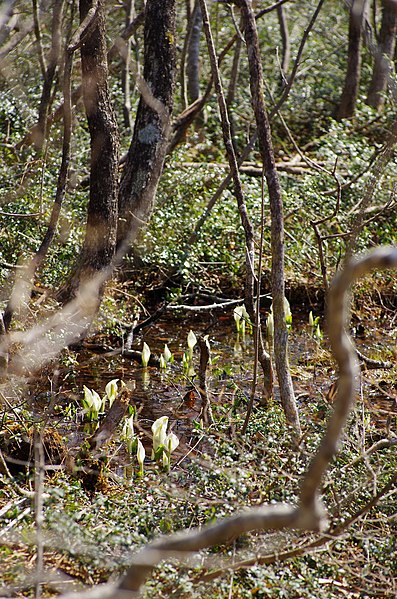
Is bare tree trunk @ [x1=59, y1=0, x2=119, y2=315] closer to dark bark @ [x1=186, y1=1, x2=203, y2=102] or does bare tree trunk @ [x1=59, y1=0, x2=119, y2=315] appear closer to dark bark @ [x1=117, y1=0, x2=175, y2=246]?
dark bark @ [x1=117, y1=0, x2=175, y2=246]

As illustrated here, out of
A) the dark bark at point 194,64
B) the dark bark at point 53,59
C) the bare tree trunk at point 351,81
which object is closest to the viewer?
the dark bark at point 53,59

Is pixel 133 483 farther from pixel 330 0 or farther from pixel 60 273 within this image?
pixel 330 0

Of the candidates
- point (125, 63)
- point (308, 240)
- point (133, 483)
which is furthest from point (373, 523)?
point (125, 63)

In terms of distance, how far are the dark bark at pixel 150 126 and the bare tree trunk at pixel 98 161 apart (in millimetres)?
701

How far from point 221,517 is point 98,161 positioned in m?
3.67

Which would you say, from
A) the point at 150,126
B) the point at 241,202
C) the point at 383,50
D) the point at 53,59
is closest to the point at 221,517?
the point at 241,202

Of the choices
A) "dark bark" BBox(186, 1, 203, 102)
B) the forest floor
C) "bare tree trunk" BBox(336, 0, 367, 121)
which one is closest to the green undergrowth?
the forest floor

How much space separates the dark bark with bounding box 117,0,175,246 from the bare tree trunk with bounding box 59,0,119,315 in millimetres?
701

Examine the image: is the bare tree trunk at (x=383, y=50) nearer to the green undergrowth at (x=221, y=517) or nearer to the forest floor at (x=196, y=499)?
the forest floor at (x=196, y=499)

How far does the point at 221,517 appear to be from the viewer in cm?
350

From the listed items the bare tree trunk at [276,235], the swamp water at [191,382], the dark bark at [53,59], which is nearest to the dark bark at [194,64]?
the dark bark at [53,59]

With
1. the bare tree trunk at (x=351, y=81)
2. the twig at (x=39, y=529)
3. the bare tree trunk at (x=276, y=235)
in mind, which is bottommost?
the twig at (x=39, y=529)

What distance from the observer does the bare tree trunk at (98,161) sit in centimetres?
598

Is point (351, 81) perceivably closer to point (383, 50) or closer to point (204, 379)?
point (383, 50)
